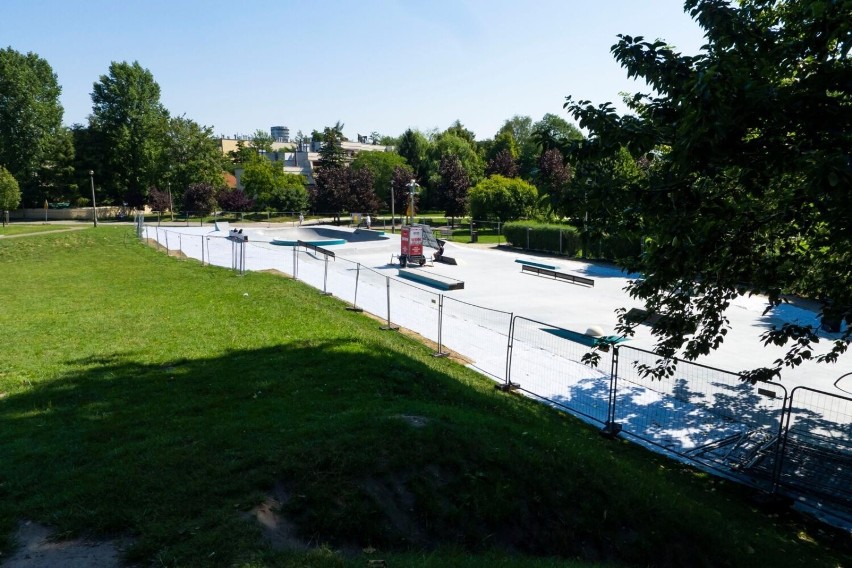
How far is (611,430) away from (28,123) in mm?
70997

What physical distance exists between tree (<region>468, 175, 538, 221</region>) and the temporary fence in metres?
30.1

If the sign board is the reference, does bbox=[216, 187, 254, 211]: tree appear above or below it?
above

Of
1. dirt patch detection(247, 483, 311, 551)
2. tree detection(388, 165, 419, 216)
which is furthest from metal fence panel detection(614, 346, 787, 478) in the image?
tree detection(388, 165, 419, 216)

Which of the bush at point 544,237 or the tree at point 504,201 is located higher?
the tree at point 504,201

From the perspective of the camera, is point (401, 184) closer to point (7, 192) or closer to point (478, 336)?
point (7, 192)

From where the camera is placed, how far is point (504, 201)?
46.4 m

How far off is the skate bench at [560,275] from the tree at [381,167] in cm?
4237

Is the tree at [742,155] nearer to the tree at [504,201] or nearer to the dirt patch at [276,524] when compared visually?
the dirt patch at [276,524]

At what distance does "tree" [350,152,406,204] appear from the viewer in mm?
68938

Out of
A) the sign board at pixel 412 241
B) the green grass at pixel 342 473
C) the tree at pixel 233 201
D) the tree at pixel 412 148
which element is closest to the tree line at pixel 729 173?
the green grass at pixel 342 473

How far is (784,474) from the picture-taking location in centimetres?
718

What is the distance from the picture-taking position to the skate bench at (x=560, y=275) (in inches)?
933

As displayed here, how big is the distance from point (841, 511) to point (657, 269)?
3.93m

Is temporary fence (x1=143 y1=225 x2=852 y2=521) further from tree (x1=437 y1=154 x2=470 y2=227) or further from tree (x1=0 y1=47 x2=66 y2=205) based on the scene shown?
tree (x1=0 y1=47 x2=66 y2=205)
